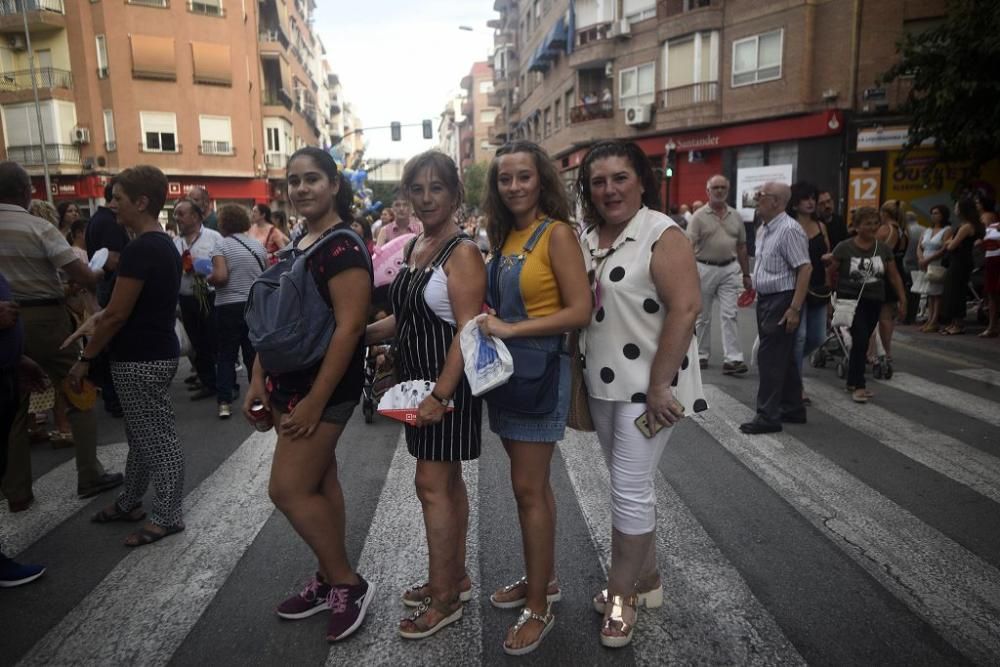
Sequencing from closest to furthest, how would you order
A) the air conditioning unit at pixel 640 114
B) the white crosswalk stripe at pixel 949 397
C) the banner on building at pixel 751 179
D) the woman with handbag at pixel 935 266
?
the white crosswalk stripe at pixel 949 397, the woman with handbag at pixel 935 266, the banner on building at pixel 751 179, the air conditioning unit at pixel 640 114

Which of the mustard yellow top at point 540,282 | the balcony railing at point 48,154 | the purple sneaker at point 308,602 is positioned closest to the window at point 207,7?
the balcony railing at point 48,154

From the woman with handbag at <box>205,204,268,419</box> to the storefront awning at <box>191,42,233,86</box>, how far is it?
30.6 m

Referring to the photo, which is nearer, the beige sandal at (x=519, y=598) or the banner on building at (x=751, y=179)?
the beige sandal at (x=519, y=598)

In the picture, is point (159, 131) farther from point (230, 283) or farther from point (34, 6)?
point (230, 283)

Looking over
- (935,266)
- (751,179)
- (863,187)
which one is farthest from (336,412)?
(751,179)

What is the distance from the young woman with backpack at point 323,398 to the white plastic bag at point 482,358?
0.51 m

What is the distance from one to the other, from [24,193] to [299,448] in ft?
9.78

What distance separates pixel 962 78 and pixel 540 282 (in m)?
11.9

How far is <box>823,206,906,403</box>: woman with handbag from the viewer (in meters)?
6.27

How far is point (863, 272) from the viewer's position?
631 centimetres

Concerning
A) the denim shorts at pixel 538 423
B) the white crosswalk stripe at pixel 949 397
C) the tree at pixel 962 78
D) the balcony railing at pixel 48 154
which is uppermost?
the balcony railing at pixel 48 154

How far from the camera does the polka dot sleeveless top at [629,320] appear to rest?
2.71m

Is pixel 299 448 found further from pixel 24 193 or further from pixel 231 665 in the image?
pixel 24 193

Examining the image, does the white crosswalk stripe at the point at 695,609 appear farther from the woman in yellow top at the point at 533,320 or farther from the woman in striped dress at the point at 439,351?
the woman in striped dress at the point at 439,351
